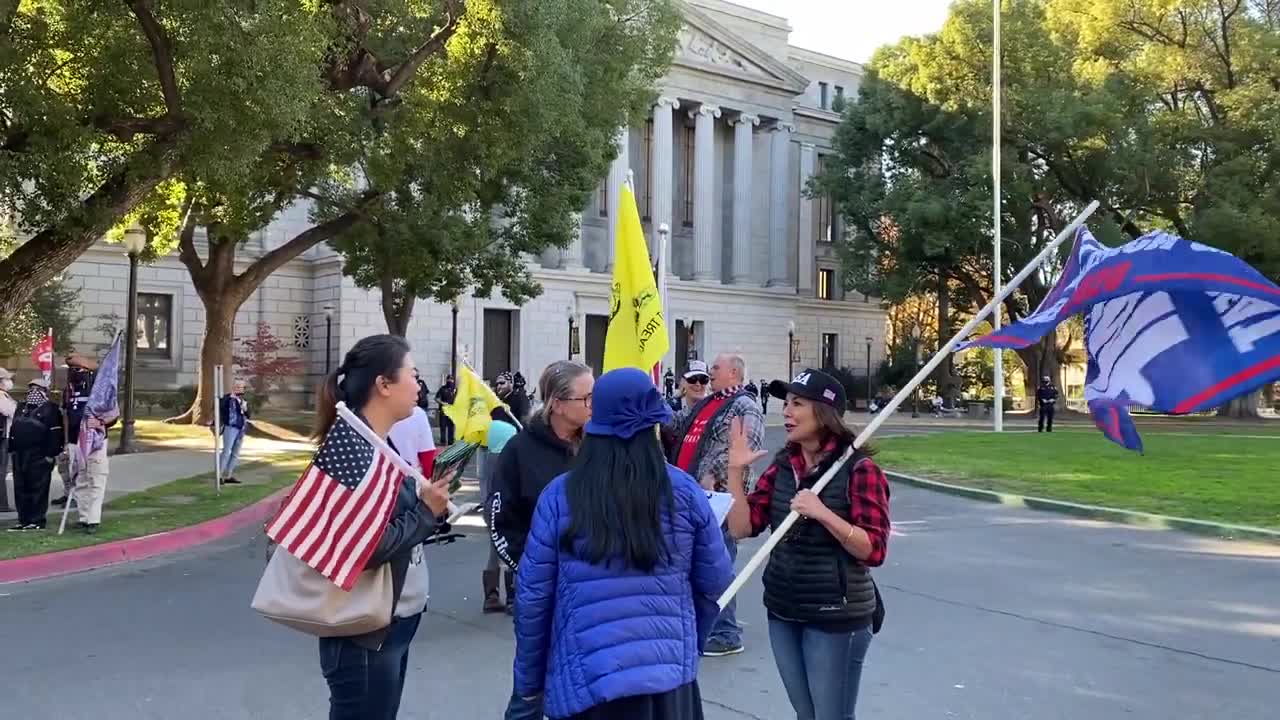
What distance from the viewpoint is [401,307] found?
3092cm

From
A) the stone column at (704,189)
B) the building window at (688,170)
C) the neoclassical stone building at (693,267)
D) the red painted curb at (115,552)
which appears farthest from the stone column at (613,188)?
the red painted curb at (115,552)

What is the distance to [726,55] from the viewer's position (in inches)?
2114

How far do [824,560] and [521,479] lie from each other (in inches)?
52.3

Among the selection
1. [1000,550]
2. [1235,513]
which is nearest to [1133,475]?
[1235,513]

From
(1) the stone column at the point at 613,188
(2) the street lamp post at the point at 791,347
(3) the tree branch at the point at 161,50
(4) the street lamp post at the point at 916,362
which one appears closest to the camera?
(3) the tree branch at the point at 161,50

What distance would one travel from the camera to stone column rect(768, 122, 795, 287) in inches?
2232

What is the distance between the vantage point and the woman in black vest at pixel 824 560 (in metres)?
4.04

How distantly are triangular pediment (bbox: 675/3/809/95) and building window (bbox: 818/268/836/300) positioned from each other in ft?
37.9

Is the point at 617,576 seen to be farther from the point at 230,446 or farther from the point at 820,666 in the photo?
the point at 230,446

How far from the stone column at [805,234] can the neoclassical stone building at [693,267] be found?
0.30 feet

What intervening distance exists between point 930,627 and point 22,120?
12.7 m

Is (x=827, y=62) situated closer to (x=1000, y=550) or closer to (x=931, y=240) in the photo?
(x=931, y=240)

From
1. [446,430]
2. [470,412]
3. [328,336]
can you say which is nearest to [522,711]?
[470,412]

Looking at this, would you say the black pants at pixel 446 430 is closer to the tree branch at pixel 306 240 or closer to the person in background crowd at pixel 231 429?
the tree branch at pixel 306 240
